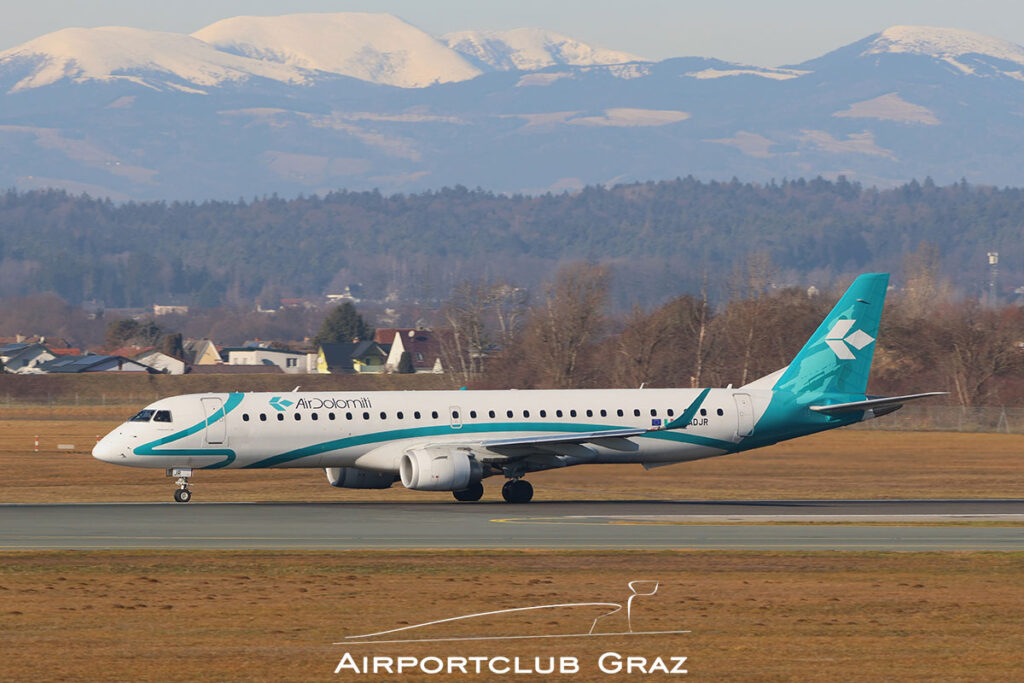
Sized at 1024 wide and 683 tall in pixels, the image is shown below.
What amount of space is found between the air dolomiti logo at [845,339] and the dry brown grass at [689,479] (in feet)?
16.3

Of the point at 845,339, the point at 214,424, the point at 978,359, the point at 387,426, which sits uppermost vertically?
the point at 978,359

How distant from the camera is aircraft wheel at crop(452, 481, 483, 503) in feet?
161

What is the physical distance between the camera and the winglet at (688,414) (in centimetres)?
4934

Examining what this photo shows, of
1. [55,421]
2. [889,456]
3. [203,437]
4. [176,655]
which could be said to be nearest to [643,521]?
[203,437]

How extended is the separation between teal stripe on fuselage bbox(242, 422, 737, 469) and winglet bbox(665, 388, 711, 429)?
1.95ft

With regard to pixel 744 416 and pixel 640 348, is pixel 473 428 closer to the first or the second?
pixel 744 416

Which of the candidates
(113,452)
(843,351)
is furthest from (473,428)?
(843,351)

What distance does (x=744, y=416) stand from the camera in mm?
51406

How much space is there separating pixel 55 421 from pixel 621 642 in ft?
287

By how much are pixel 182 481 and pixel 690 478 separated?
20.9 metres

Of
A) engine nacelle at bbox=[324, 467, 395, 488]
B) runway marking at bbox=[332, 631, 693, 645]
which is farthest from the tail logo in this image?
runway marking at bbox=[332, 631, 693, 645]

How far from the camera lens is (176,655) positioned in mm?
21422

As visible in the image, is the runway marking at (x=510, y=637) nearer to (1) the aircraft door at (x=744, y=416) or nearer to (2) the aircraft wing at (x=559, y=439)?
(2) the aircraft wing at (x=559, y=439)

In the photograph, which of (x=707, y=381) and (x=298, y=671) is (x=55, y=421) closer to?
(x=707, y=381)
